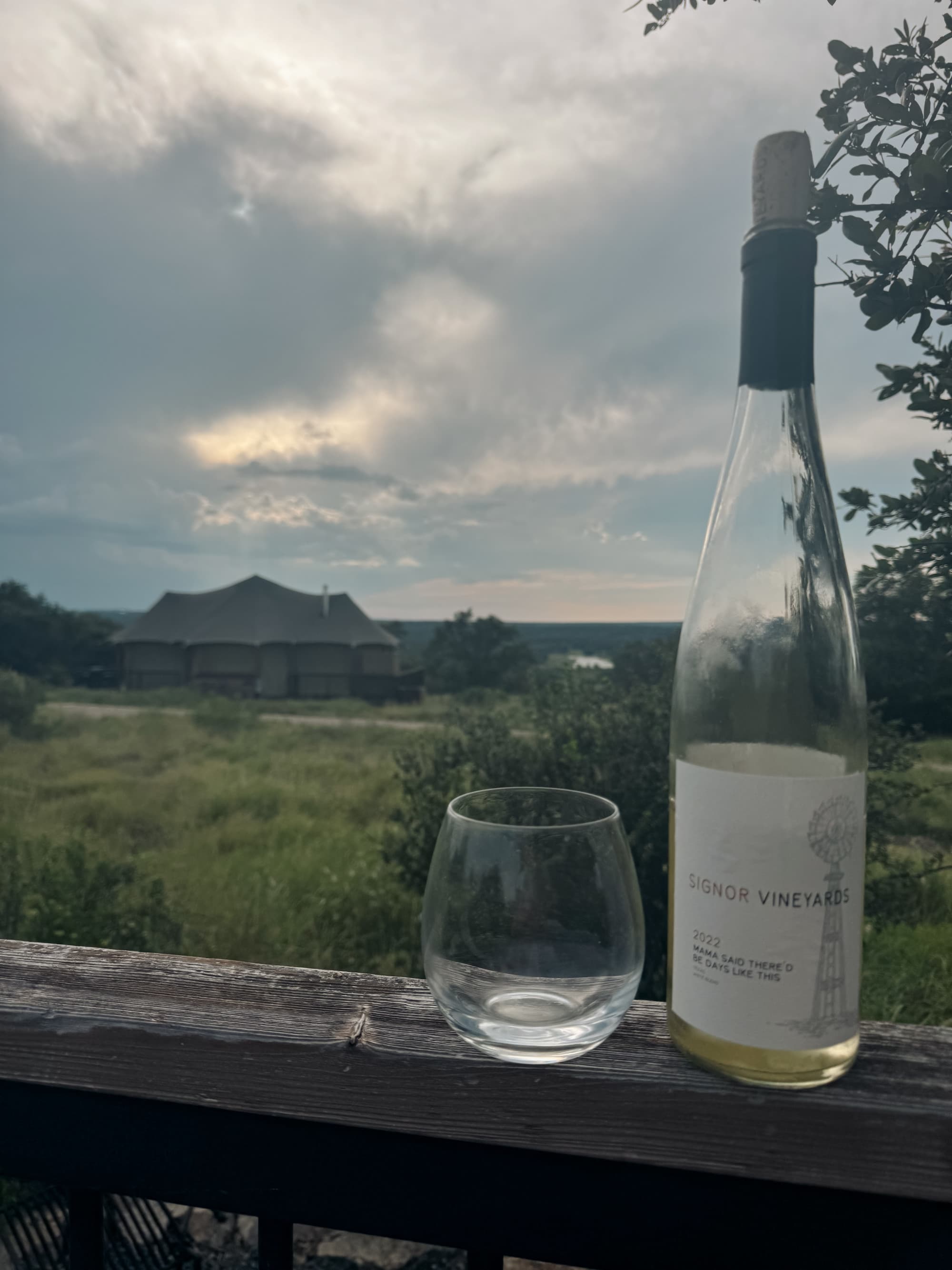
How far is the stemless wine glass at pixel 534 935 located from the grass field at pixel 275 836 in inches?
42.3

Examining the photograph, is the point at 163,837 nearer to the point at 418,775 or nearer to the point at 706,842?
the point at 418,775

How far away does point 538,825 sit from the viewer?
0.47m

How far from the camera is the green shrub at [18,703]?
393 cm

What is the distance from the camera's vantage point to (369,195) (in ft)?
7.40

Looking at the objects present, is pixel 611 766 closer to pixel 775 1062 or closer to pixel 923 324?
pixel 923 324

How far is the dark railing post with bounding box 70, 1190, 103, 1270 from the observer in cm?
47

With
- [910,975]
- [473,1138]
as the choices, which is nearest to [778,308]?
[473,1138]

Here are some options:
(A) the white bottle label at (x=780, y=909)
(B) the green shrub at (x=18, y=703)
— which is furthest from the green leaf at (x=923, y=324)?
(B) the green shrub at (x=18, y=703)

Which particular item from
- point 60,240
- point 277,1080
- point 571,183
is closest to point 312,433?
point 60,240

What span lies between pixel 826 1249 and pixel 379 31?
1.83 m

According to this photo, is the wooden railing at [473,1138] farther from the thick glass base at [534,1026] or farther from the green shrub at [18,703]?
the green shrub at [18,703]

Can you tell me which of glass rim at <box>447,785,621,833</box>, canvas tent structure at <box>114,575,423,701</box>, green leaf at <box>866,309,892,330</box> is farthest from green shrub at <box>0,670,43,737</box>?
green leaf at <box>866,309,892,330</box>

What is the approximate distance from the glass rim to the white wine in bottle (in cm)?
4

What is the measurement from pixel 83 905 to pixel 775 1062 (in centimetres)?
238
